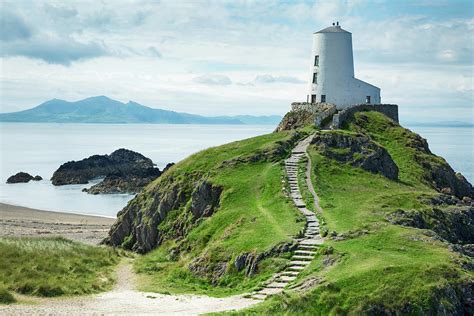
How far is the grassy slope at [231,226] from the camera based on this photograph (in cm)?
3216

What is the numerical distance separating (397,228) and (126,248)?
21.1 meters

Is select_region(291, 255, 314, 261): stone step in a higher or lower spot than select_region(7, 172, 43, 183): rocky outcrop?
higher

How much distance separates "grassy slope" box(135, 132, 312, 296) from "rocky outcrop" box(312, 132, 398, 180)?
130 inches

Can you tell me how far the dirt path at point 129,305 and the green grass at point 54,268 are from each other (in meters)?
1.27

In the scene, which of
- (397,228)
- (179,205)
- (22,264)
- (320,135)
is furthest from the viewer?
(320,135)

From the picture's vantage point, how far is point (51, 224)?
249 feet

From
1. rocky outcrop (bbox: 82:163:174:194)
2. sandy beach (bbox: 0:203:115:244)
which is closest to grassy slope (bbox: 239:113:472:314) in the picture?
sandy beach (bbox: 0:203:115:244)

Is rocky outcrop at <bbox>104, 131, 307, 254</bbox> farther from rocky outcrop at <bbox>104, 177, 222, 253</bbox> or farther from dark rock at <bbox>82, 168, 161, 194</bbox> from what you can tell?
dark rock at <bbox>82, 168, 161, 194</bbox>

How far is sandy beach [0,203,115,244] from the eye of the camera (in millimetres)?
65062

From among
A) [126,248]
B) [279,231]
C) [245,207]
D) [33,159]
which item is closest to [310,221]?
[279,231]

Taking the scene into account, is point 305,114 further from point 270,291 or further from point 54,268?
point 270,291

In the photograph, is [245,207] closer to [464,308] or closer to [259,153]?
[259,153]

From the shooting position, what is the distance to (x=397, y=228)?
33.0 m

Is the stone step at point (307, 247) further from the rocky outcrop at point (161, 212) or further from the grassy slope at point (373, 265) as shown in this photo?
the rocky outcrop at point (161, 212)
